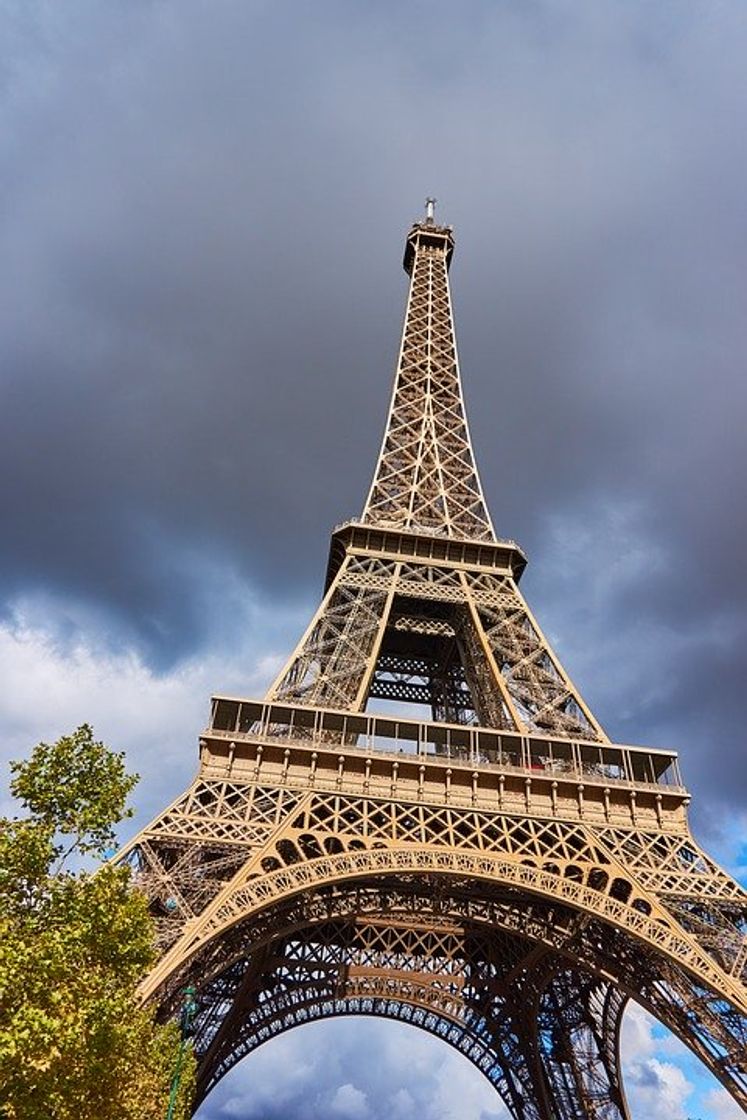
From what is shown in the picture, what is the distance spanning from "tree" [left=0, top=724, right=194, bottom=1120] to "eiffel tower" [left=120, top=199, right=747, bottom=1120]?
12.1ft

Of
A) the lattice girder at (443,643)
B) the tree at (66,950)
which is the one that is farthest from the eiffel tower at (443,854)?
the tree at (66,950)

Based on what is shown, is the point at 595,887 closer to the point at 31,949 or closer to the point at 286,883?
the point at 286,883

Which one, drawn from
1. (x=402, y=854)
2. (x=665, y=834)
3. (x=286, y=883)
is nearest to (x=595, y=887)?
(x=665, y=834)

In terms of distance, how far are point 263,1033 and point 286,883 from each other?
1529 cm

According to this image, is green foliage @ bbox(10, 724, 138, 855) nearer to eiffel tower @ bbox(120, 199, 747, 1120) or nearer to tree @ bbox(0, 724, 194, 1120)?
tree @ bbox(0, 724, 194, 1120)

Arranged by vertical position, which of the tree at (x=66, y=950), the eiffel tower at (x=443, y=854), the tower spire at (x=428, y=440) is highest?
the tower spire at (x=428, y=440)

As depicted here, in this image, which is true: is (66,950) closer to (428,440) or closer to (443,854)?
(443,854)

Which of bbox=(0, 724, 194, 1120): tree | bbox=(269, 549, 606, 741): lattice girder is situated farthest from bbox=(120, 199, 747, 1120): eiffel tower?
bbox=(0, 724, 194, 1120): tree

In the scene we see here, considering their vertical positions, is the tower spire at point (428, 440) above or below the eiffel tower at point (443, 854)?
above

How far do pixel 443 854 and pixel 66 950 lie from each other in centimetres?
1070

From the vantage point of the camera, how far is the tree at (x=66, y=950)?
10695 mm

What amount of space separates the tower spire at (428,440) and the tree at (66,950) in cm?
1966

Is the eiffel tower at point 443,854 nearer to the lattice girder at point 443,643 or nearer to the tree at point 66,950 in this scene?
the lattice girder at point 443,643

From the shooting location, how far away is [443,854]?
20.2m
